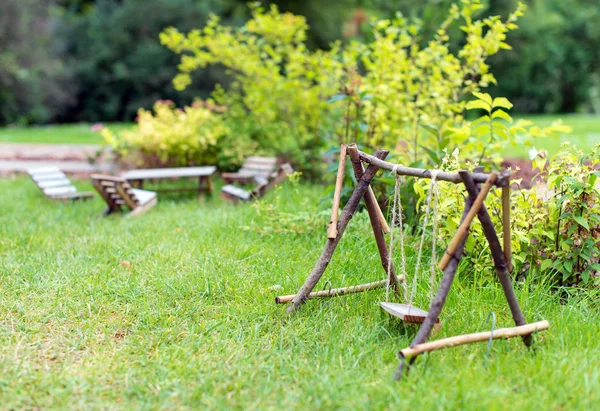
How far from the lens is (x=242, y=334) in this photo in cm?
335

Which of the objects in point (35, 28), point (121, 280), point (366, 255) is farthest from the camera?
point (35, 28)

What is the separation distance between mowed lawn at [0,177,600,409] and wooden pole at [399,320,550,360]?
0.12 metres

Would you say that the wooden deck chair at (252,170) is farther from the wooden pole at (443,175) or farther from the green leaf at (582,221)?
the green leaf at (582,221)

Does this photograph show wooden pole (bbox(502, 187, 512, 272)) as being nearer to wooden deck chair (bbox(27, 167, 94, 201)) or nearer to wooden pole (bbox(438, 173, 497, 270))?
wooden pole (bbox(438, 173, 497, 270))

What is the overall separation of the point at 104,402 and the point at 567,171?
124 inches

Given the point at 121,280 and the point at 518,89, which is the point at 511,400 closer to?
the point at 121,280

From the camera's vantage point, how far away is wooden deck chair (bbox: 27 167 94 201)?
687cm

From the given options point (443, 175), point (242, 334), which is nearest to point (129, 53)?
point (242, 334)

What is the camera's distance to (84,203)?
6.89 m

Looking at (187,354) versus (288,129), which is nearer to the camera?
(187,354)

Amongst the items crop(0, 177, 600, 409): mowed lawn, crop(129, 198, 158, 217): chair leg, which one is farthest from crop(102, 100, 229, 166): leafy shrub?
crop(0, 177, 600, 409): mowed lawn

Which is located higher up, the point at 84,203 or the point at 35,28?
the point at 35,28

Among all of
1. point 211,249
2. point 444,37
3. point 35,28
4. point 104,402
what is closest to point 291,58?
point 444,37

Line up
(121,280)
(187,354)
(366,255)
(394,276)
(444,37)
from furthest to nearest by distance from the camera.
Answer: (444,37)
(366,255)
(121,280)
(394,276)
(187,354)
